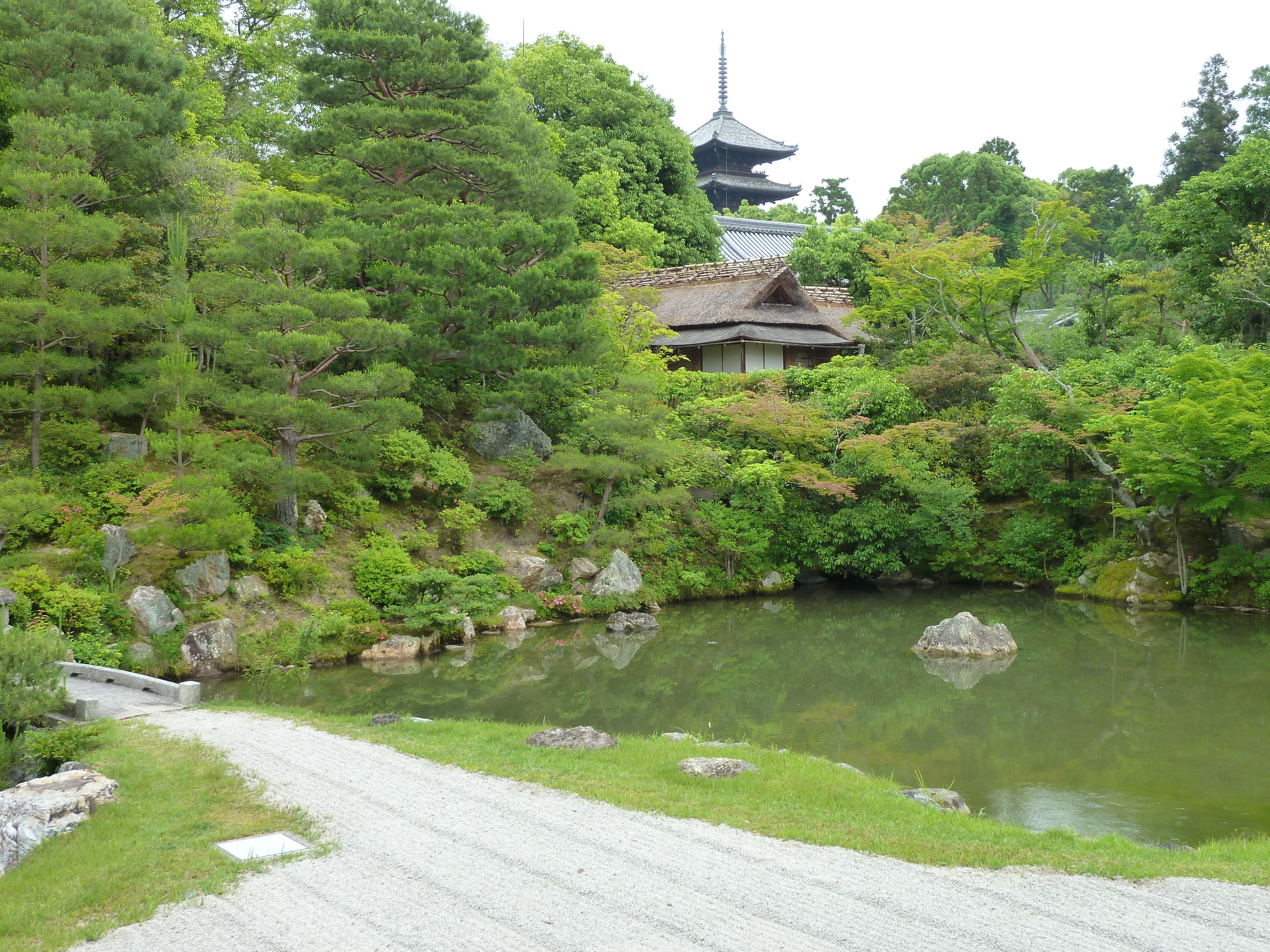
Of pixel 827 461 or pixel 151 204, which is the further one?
pixel 827 461

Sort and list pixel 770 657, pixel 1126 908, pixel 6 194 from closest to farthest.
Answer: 1. pixel 1126 908
2. pixel 6 194
3. pixel 770 657

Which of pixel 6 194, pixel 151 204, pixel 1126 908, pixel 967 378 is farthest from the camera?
pixel 967 378

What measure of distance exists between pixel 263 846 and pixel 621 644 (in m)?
9.99

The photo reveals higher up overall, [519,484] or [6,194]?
[6,194]

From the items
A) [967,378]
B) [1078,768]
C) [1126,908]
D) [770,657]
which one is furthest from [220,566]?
[967,378]

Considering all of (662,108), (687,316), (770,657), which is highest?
(662,108)

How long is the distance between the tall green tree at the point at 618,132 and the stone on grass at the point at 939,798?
22549 mm

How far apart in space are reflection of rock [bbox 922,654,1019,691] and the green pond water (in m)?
0.05

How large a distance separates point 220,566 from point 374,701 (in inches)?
142

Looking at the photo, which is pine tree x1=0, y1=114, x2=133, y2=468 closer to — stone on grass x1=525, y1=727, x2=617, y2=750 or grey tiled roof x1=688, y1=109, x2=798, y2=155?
stone on grass x1=525, y1=727, x2=617, y2=750

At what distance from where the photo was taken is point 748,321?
25.7m

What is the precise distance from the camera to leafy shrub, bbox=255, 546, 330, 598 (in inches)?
546

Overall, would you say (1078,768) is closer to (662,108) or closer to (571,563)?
(571,563)

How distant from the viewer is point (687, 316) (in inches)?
1041
